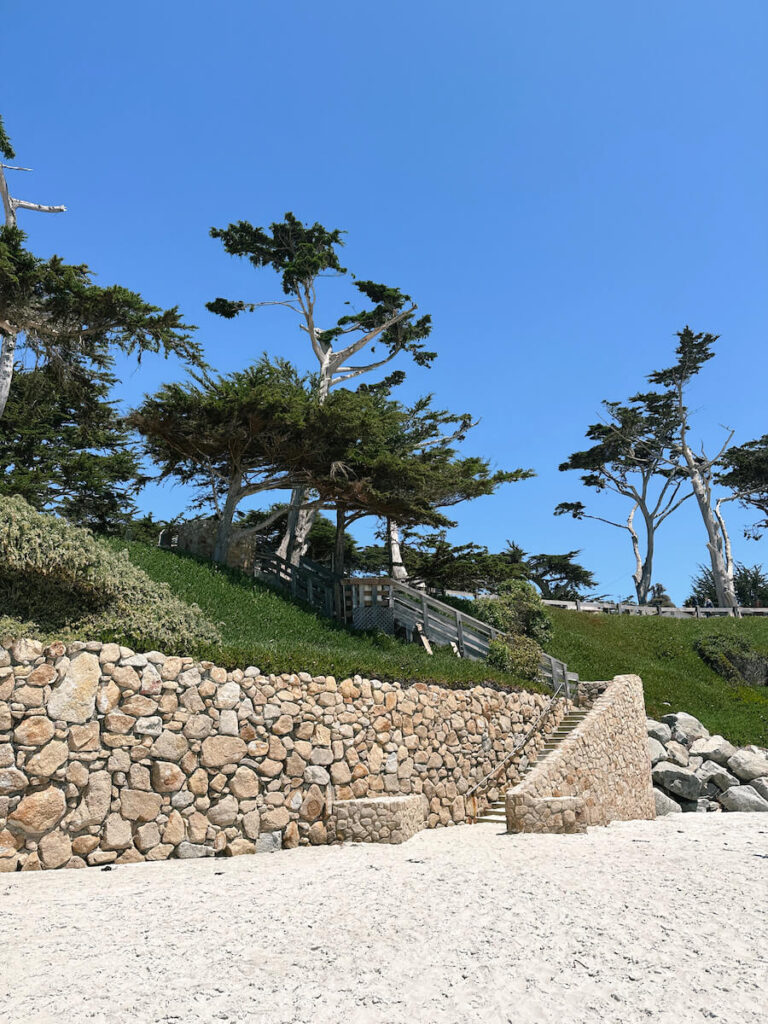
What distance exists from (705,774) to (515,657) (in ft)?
19.8

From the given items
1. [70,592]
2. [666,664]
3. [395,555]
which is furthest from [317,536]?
[70,592]

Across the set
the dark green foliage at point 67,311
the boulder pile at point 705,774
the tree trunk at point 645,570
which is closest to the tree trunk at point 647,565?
the tree trunk at point 645,570

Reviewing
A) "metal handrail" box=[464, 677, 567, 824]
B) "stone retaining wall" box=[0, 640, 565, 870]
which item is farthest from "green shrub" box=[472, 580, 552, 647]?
"stone retaining wall" box=[0, 640, 565, 870]

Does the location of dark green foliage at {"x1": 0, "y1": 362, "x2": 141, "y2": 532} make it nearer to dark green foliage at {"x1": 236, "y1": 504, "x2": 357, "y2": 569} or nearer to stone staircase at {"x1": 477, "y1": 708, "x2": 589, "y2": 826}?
dark green foliage at {"x1": 236, "y1": 504, "x2": 357, "y2": 569}

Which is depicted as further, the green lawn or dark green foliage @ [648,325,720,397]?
dark green foliage @ [648,325,720,397]

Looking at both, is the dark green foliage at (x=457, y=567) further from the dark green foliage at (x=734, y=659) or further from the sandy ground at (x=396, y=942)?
the sandy ground at (x=396, y=942)

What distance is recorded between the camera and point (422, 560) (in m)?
26.2

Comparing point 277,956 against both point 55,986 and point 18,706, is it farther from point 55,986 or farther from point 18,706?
point 18,706

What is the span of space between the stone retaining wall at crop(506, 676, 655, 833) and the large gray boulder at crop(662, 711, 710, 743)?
92.7 inches

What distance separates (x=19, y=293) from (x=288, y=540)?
1329cm

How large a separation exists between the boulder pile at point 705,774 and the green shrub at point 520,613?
4.07 meters

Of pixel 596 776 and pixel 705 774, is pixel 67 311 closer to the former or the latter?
pixel 596 776

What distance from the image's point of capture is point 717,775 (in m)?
17.5

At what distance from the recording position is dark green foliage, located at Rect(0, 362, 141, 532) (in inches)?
918
